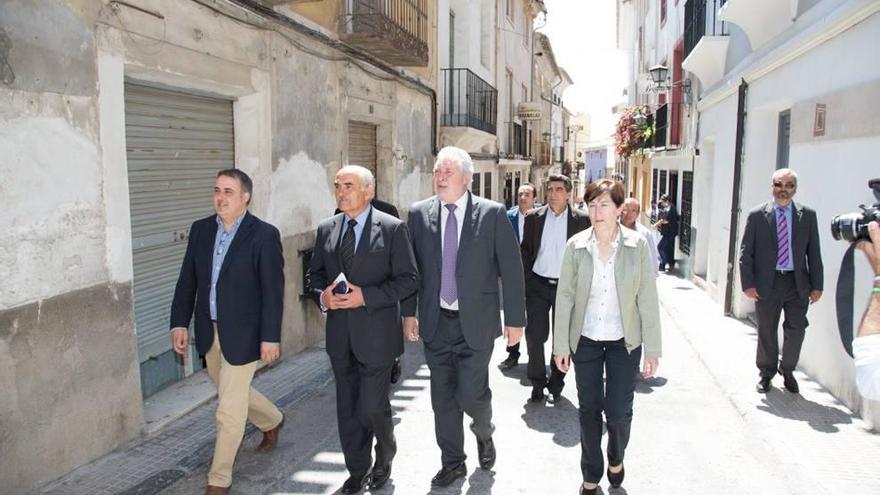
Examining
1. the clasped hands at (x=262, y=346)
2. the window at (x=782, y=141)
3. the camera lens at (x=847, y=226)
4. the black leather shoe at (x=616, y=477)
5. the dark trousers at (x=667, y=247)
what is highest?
the window at (x=782, y=141)

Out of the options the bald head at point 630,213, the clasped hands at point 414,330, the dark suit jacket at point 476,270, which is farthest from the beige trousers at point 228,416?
the bald head at point 630,213

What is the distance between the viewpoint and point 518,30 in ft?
80.2

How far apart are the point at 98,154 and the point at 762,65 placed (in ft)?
22.9

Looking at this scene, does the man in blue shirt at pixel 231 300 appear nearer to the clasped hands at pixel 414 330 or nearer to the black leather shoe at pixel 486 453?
the clasped hands at pixel 414 330

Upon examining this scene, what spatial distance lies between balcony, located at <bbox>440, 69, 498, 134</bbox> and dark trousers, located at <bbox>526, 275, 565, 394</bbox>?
30.0 feet

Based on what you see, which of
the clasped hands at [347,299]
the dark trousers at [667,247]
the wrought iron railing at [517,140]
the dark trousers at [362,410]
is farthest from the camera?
the wrought iron railing at [517,140]

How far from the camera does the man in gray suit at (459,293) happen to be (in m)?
3.91

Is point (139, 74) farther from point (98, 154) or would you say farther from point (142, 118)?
point (98, 154)

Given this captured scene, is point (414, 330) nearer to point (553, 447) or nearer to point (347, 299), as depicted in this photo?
point (347, 299)

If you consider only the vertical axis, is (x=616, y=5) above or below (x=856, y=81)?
above

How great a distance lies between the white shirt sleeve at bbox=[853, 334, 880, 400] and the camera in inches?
88.3

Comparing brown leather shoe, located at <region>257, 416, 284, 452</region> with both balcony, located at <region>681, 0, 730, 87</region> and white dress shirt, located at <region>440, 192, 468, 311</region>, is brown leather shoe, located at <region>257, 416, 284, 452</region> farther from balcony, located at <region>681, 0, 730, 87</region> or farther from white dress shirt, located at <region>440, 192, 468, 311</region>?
balcony, located at <region>681, 0, 730, 87</region>

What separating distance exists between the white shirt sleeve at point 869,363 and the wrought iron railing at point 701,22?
899 centimetres

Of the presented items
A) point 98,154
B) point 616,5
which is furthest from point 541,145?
point 98,154
